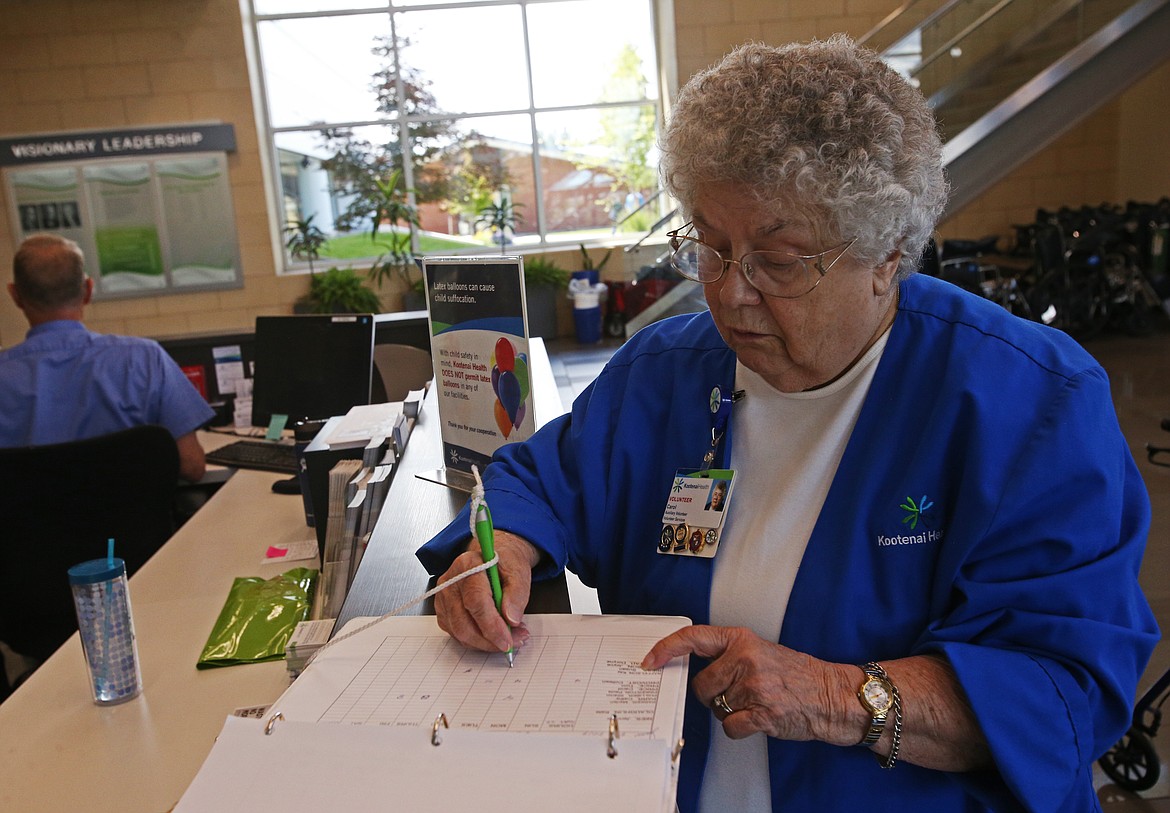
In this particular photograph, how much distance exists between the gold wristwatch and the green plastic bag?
117 cm

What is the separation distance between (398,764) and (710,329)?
31.3 inches

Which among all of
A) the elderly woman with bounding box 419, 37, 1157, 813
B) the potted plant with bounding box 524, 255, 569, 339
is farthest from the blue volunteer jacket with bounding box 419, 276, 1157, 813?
the potted plant with bounding box 524, 255, 569, 339

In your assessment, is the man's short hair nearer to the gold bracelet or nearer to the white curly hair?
the white curly hair

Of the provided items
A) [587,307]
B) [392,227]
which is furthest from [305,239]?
[587,307]

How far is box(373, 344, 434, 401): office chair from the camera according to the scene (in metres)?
4.12

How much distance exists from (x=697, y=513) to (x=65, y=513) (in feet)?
6.38

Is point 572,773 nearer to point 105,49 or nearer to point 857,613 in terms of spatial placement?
point 857,613

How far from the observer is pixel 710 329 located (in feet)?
4.49

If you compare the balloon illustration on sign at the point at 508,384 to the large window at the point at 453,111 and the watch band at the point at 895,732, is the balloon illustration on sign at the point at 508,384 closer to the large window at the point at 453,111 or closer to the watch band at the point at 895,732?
the watch band at the point at 895,732

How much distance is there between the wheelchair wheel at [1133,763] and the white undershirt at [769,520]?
5.60 ft

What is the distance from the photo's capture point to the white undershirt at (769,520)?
1.15 meters

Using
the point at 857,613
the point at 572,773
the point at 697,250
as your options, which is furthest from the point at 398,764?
the point at 697,250

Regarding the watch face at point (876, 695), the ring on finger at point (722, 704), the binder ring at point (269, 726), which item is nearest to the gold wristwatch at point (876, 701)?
the watch face at point (876, 695)

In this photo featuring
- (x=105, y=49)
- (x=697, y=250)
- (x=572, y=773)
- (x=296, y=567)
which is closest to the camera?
(x=572, y=773)
